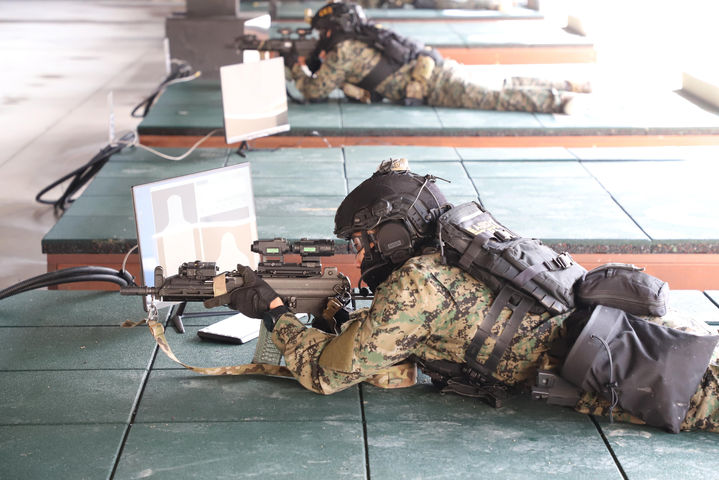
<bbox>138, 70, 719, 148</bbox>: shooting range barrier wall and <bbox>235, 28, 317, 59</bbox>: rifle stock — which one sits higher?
<bbox>235, 28, 317, 59</bbox>: rifle stock

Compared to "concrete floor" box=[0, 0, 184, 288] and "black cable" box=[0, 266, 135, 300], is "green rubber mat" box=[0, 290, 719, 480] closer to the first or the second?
"black cable" box=[0, 266, 135, 300]

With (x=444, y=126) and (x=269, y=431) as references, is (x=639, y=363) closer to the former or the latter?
(x=269, y=431)

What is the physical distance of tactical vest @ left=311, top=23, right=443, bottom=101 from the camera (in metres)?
7.19

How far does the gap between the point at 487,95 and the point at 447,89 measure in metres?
0.38

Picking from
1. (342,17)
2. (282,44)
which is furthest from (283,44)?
(342,17)

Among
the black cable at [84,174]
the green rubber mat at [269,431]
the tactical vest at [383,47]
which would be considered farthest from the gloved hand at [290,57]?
the green rubber mat at [269,431]

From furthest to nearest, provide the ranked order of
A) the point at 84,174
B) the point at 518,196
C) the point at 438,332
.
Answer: the point at 84,174, the point at 518,196, the point at 438,332

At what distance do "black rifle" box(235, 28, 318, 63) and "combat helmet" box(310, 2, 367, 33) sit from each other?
0.95 feet

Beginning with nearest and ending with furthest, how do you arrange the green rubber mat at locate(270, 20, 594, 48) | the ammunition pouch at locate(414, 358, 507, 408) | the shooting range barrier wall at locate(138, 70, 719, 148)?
the ammunition pouch at locate(414, 358, 507, 408)
the shooting range barrier wall at locate(138, 70, 719, 148)
the green rubber mat at locate(270, 20, 594, 48)

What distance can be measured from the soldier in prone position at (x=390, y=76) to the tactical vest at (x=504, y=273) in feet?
15.1

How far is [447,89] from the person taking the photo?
7.62 m

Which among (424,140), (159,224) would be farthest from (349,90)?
(159,224)

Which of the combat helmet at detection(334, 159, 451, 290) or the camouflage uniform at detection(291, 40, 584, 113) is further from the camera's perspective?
the camouflage uniform at detection(291, 40, 584, 113)

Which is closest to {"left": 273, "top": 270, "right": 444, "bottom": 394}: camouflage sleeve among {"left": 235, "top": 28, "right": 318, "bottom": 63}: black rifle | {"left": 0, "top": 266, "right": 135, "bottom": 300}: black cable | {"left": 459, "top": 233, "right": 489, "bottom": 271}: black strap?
{"left": 459, "top": 233, "right": 489, "bottom": 271}: black strap
